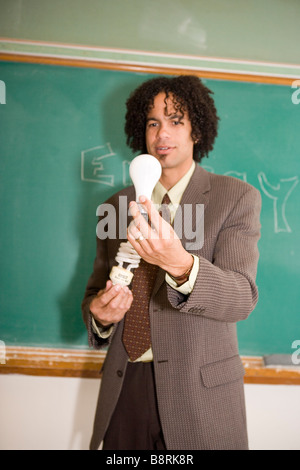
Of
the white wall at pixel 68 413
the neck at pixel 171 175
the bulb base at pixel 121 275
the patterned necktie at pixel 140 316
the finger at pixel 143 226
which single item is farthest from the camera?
the white wall at pixel 68 413

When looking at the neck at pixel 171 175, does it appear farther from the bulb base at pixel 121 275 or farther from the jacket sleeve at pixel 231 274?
the bulb base at pixel 121 275

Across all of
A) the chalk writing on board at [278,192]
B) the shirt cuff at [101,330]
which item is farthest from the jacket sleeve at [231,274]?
the chalk writing on board at [278,192]

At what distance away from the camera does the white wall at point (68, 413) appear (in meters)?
1.49

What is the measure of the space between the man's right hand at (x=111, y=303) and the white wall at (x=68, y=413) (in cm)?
72

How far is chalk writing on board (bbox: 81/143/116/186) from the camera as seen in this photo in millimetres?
1517

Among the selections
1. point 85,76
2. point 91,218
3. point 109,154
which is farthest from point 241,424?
point 85,76

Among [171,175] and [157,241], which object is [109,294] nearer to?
[157,241]

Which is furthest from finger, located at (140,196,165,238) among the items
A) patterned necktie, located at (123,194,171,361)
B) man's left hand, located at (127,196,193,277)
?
patterned necktie, located at (123,194,171,361)

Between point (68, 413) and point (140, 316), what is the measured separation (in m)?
0.79

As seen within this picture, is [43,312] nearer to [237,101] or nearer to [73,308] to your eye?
[73,308]

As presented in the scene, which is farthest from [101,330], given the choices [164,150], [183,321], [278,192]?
[278,192]

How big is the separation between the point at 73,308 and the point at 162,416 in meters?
0.71

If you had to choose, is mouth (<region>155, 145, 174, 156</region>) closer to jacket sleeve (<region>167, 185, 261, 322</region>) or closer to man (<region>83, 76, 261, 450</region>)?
man (<region>83, 76, 261, 450</region>)
